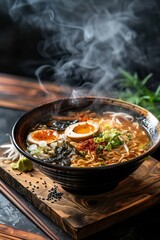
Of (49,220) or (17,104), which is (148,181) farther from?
(17,104)

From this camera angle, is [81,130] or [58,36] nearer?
[81,130]

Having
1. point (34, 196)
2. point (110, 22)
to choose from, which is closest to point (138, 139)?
point (34, 196)

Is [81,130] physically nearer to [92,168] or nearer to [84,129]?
[84,129]

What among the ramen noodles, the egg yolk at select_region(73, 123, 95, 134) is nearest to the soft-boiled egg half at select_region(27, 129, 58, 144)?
the ramen noodles

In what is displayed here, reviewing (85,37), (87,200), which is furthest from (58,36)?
(87,200)

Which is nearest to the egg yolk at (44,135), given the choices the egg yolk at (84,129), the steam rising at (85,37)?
the egg yolk at (84,129)

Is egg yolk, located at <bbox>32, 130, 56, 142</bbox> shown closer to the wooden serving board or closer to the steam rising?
the wooden serving board

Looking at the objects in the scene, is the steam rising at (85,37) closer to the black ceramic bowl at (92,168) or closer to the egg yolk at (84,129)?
the black ceramic bowl at (92,168)

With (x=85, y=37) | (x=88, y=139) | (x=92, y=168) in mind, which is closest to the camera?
(x=92, y=168)
